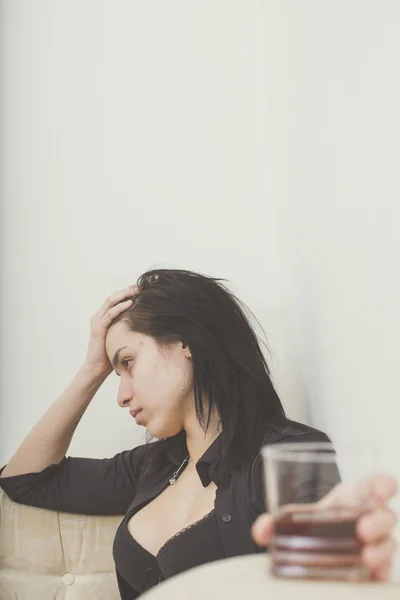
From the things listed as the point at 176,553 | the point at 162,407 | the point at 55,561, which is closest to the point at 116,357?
the point at 162,407

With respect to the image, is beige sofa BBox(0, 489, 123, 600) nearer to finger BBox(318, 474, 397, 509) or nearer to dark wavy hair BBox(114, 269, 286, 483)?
dark wavy hair BBox(114, 269, 286, 483)

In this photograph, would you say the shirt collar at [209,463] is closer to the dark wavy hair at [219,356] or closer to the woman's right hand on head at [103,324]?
the dark wavy hair at [219,356]

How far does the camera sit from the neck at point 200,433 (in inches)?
57.0

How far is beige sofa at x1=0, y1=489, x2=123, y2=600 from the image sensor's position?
5.12 feet

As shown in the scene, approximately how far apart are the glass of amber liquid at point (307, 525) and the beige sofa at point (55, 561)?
1.09 metres

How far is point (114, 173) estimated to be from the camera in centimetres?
194

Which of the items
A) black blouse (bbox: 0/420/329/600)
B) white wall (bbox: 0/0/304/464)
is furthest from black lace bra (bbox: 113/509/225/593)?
white wall (bbox: 0/0/304/464)

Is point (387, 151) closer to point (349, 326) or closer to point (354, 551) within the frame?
point (349, 326)

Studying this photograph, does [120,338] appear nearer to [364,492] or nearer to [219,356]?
[219,356]

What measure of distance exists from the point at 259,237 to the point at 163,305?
584 mm

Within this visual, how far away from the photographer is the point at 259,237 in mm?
1931

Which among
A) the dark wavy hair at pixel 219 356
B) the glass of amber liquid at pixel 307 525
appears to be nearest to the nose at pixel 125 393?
the dark wavy hair at pixel 219 356

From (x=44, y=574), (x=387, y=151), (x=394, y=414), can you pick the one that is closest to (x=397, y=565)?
(x=394, y=414)

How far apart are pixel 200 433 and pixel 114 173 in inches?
32.3
